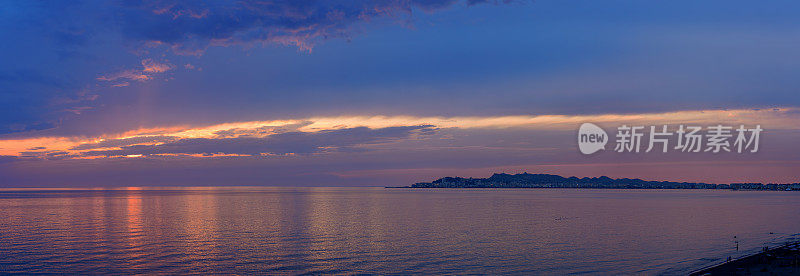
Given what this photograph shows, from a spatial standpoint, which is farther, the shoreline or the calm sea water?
the calm sea water

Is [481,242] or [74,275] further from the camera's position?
[481,242]

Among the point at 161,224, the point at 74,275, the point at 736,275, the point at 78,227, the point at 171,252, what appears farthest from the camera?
the point at 161,224

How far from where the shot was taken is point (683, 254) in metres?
54.4

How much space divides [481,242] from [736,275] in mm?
28978

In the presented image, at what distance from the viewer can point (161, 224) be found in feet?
287

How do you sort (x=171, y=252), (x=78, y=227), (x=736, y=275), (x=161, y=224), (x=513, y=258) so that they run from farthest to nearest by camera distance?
1. (x=161, y=224)
2. (x=78, y=227)
3. (x=171, y=252)
4. (x=513, y=258)
5. (x=736, y=275)

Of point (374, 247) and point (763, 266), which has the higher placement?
point (763, 266)

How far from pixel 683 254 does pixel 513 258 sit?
1832 centimetres

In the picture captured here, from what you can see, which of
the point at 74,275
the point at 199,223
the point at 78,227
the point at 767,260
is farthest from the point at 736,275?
the point at 78,227

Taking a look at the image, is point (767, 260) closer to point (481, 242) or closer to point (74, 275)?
point (481, 242)

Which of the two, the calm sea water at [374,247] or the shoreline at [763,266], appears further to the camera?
the calm sea water at [374,247]

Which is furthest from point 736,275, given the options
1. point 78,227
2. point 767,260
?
point 78,227

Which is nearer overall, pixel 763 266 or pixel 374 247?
pixel 763 266

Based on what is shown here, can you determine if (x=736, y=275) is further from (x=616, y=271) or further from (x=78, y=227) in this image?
(x=78, y=227)
